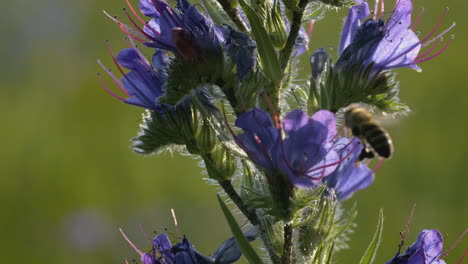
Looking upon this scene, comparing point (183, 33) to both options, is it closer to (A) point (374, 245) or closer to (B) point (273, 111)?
(B) point (273, 111)

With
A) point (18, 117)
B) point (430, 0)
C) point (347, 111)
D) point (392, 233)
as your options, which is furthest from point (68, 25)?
point (347, 111)

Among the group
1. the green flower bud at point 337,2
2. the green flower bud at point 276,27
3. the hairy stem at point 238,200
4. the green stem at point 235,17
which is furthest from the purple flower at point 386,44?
the hairy stem at point 238,200

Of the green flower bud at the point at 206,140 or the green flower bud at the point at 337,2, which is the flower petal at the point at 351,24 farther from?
the green flower bud at the point at 206,140

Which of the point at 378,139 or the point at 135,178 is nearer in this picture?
the point at 378,139

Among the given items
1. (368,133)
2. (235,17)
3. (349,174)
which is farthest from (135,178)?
(235,17)

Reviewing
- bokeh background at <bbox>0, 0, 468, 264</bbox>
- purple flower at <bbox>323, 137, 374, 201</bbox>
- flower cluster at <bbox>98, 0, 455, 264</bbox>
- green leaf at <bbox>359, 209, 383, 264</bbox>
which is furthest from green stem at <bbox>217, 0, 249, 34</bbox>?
bokeh background at <bbox>0, 0, 468, 264</bbox>

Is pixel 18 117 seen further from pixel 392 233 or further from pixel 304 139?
pixel 304 139
